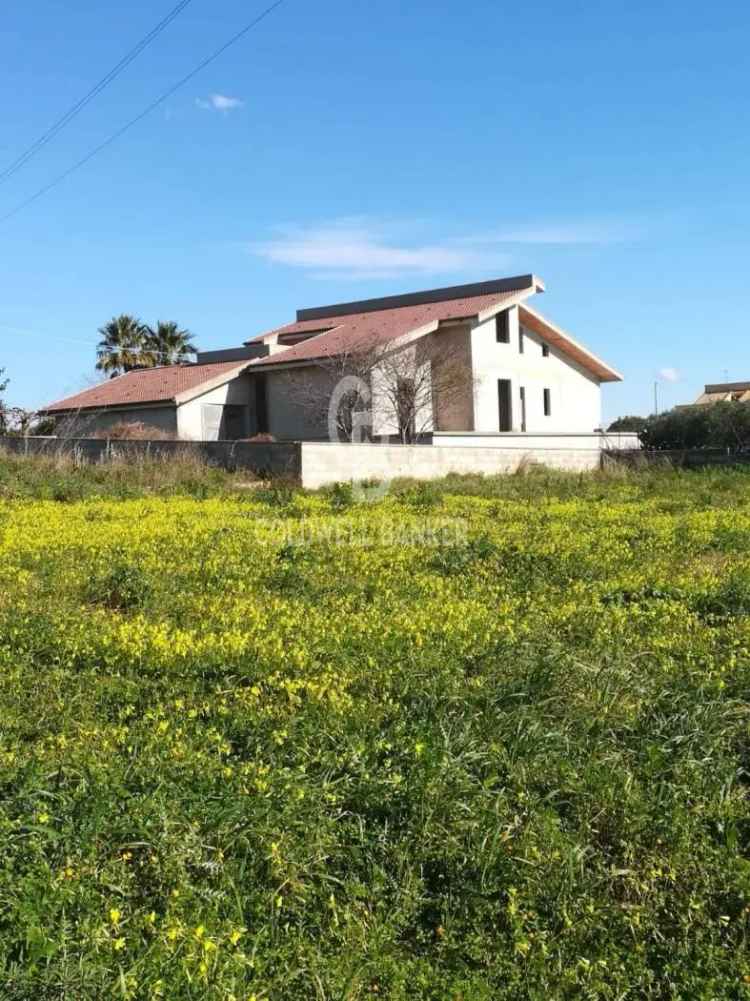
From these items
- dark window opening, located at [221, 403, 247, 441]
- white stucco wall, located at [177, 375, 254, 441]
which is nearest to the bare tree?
white stucco wall, located at [177, 375, 254, 441]

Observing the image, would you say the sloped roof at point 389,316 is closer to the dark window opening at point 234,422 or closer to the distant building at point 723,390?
the dark window opening at point 234,422

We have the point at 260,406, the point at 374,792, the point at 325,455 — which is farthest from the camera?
the point at 260,406

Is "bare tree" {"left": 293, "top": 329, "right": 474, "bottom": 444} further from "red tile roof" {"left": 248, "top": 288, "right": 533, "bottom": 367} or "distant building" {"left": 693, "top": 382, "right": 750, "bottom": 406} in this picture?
"distant building" {"left": 693, "top": 382, "right": 750, "bottom": 406}

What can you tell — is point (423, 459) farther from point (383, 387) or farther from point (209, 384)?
point (209, 384)

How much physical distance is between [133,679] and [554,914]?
2.83 metres

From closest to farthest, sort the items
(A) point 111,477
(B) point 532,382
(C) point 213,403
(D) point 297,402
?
(A) point 111,477
(D) point 297,402
(C) point 213,403
(B) point 532,382

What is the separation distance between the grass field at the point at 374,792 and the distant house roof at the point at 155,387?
2273cm

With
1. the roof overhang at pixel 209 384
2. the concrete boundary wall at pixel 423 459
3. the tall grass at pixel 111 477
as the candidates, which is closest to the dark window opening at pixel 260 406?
the roof overhang at pixel 209 384

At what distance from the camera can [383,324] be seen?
30.3 meters

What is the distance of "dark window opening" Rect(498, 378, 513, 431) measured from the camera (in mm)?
31766

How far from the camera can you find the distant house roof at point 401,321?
2884cm

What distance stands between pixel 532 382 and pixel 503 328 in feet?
8.52

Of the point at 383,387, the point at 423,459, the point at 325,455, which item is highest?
the point at 383,387

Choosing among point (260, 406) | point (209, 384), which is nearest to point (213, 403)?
point (209, 384)
